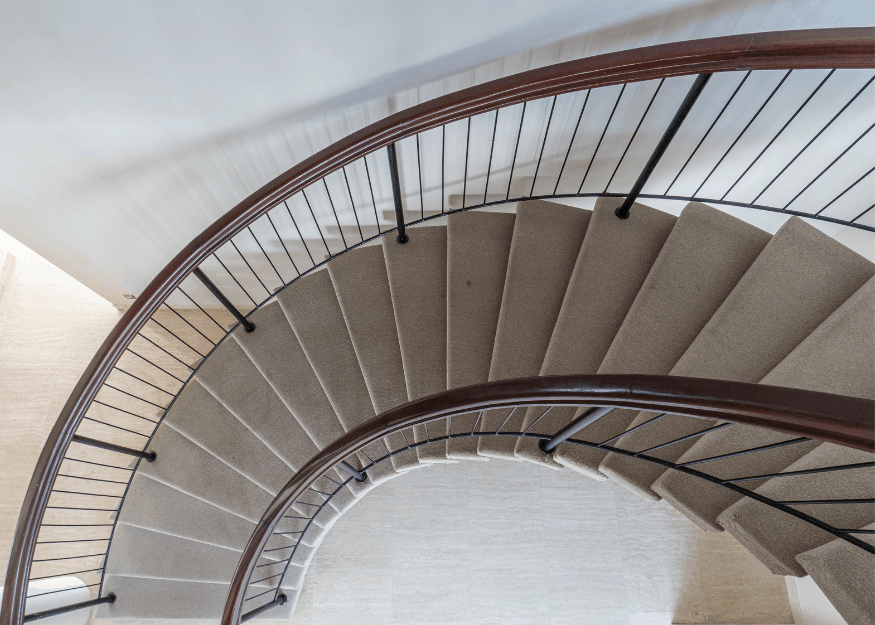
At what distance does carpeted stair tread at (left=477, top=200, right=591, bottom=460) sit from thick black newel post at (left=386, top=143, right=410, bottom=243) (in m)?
0.75

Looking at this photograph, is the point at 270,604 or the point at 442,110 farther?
the point at 270,604

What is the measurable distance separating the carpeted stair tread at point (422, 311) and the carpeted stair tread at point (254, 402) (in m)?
0.97

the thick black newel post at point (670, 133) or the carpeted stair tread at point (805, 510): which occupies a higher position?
the thick black newel post at point (670, 133)

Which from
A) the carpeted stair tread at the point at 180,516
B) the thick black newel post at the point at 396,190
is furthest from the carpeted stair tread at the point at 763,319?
the carpeted stair tread at the point at 180,516

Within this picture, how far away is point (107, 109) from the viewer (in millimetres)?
3262

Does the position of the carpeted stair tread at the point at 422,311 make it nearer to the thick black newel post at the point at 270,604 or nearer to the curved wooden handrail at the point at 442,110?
the curved wooden handrail at the point at 442,110

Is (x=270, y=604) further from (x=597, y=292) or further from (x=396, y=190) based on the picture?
(x=597, y=292)

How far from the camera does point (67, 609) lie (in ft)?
10.6

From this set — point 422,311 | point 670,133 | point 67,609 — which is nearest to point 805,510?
point 670,133

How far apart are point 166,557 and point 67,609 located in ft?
2.14

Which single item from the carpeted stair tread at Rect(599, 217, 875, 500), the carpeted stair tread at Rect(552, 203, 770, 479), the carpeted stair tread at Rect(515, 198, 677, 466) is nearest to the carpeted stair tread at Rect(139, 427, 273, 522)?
the carpeted stair tread at Rect(515, 198, 677, 466)

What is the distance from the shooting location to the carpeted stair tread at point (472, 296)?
3.25 m

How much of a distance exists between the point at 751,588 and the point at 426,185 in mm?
4312

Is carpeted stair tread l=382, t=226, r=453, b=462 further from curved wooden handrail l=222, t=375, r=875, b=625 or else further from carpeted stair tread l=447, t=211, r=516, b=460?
curved wooden handrail l=222, t=375, r=875, b=625
